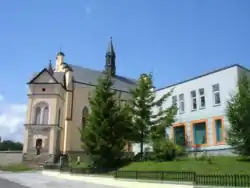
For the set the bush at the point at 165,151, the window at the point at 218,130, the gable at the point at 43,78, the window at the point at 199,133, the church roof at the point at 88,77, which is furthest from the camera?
the church roof at the point at 88,77

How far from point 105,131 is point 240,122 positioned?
10.7m

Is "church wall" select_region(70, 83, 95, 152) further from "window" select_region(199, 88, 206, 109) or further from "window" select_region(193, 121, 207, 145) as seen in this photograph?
"window" select_region(193, 121, 207, 145)

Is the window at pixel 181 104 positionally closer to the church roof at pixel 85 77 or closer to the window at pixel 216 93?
the window at pixel 216 93

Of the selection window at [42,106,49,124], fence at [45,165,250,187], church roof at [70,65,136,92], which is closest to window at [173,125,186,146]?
fence at [45,165,250,187]

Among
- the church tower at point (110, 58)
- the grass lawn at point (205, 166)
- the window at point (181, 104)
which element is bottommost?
the grass lawn at point (205, 166)

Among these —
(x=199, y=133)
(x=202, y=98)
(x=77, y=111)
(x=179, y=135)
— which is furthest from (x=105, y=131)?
(x=77, y=111)

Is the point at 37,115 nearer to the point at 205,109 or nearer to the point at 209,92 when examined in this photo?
the point at 205,109

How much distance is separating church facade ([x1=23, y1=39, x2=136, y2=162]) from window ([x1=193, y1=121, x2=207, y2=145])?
570 inches

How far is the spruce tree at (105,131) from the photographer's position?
24578 millimetres

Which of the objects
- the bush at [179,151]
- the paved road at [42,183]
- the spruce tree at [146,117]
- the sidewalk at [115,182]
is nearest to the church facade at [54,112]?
the spruce tree at [146,117]

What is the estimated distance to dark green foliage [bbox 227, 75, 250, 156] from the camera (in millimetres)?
20014

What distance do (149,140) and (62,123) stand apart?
24.6 metres

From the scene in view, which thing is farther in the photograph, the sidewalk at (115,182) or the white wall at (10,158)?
the white wall at (10,158)

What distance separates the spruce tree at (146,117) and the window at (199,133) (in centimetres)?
265
